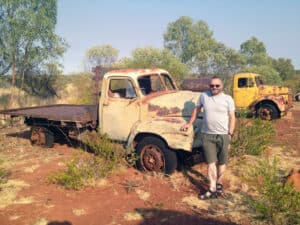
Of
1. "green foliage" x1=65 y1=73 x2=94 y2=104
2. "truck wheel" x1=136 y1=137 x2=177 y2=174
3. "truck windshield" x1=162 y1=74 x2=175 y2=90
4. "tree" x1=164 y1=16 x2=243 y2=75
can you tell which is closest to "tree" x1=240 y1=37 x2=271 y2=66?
"tree" x1=164 y1=16 x2=243 y2=75

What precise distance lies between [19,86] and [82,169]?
1866 cm

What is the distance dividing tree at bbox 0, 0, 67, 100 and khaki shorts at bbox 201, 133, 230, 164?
50.4ft

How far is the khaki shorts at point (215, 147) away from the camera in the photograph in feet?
16.5

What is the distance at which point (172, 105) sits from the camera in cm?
654

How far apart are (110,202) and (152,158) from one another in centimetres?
140

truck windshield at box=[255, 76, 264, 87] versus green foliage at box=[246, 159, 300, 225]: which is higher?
truck windshield at box=[255, 76, 264, 87]

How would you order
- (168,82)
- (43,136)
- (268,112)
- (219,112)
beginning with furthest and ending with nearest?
(268,112), (43,136), (168,82), (219,112)

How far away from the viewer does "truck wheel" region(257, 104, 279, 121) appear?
1336cm

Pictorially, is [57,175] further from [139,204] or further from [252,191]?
[252,191]

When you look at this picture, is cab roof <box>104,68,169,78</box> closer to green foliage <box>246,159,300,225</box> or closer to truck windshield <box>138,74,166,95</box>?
truck windshield <box>138,74,166,95</box>

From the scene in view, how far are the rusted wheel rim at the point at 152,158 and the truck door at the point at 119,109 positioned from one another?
0.81 m

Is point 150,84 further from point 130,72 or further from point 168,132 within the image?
point 168,132

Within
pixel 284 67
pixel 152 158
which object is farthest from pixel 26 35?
pixel 284 67

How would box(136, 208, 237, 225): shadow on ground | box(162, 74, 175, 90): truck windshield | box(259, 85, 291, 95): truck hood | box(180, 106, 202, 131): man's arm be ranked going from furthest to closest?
box(259, 85, 291, 95): truck hood → box(162, 74, 175, 90): truck windshield → box(180, 106, 202, 131): man's arm → box(136, 208, 237, 225): shadow on ground
